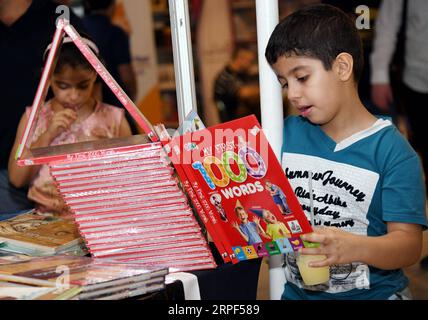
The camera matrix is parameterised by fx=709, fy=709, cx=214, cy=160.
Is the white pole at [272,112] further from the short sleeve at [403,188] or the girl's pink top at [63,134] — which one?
the girl's pink top at [63,134]

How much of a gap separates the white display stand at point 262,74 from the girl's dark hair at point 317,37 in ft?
0.32

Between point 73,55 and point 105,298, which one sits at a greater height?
point 73,55

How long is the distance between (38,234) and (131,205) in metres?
0.36

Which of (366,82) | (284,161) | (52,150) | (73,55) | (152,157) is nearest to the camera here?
(152,157)

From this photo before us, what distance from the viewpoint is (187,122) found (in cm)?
150

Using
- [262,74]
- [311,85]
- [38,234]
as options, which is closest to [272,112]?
[262,74]

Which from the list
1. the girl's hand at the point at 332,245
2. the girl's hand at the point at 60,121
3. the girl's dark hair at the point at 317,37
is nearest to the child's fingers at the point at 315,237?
the girl's hand at the point at 332,245

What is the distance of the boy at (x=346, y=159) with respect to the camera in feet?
5.06

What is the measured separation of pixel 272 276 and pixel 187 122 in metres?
0.53

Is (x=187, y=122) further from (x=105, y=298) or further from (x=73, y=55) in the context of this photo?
(x=73, y=55)

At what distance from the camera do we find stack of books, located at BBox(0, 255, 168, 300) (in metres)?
1.34

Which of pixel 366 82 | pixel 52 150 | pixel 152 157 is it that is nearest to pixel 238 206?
pixel 152 157

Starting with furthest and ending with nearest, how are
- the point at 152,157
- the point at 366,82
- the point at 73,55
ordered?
the point at 366,82 < the point at 73,55 < the point at 152,157

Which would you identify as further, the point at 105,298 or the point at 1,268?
the point at 1,268
